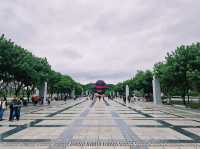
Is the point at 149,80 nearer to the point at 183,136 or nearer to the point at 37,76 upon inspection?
the point at 37,76

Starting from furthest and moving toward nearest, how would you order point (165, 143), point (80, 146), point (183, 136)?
point (183, 136) < point (165, 143) < point (80, 146)

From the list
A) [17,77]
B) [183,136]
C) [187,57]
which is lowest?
[183,136]

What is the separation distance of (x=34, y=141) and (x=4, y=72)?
71.0ft

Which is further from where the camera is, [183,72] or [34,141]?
[183,72]

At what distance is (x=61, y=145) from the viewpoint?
28.1 feet

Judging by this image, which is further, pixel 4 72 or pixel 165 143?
pixel 4 72

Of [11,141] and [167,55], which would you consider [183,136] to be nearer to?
[11,141]

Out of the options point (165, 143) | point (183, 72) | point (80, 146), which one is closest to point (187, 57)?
point (183, 72)

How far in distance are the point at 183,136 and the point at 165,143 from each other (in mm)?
2021

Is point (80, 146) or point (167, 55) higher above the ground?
point (167, 55)

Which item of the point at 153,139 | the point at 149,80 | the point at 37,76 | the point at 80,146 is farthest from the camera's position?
the point at 149,80

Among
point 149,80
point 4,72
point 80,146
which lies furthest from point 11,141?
point 149,80

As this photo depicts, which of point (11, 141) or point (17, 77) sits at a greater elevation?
point (17, 77)

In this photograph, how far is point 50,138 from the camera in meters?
9.87
